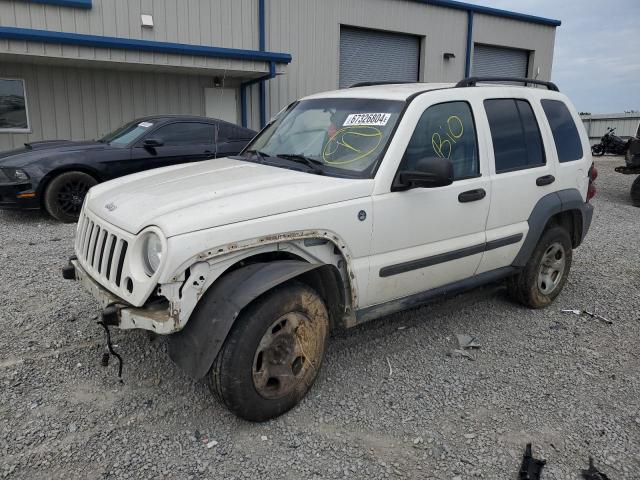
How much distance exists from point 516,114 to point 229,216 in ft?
8.93

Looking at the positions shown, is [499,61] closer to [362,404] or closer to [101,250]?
[362,404]

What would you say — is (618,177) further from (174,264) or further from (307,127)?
(174,264)

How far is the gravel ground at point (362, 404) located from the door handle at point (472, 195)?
3.70 ft

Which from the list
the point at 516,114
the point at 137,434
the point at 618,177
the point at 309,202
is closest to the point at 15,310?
the point at 137,434

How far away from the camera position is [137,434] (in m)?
2.94

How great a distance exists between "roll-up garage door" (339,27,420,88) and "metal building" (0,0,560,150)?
0.10 ft

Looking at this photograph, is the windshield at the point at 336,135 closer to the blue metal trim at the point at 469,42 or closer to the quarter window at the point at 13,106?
the quarter window at the point at 13,106

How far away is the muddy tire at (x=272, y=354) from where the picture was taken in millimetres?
2826

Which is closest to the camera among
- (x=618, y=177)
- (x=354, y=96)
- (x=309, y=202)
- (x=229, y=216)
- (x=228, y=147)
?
(x=229, y=216)

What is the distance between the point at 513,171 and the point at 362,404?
7.11ft

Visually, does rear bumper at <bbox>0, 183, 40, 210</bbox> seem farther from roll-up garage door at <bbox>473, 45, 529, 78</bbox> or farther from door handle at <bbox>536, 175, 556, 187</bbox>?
roll-up garage door at <bbox>473, 45, 529, 78</bbox>

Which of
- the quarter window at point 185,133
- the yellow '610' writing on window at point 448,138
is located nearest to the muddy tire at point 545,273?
the yellow '610' writing on window at point 448,138

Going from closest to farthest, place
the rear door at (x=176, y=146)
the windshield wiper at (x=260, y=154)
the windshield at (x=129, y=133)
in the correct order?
the windshield wiper at (x=260, y=154) < the rear door at (x=176, y=146) < the windshield at (x=129, y=133)

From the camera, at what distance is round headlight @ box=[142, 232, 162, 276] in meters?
2.78
